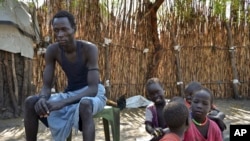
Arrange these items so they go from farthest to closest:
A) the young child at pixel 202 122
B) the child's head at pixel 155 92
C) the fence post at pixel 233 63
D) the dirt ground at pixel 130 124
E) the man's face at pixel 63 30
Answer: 1. the fence post at pixel 233 63
2. the dirt ground at pixel 130 124
3. the child's head at pixel 155 92
4. the man's face at pixel 63 30
5. the young child at pixel 202 122

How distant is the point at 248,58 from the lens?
826cm

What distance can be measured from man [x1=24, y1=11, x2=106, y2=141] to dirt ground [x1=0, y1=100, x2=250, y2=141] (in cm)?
82

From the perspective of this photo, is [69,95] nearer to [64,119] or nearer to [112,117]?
[64,119]

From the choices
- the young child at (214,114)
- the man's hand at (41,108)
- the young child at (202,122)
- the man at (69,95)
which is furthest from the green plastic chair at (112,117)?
the young child at (202,122)

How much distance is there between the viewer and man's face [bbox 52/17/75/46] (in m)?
3.08

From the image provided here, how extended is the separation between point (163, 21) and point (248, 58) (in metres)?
2.01

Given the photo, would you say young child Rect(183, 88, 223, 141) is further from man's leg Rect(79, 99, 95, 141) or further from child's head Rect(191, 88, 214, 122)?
man's leg Rect(79, 99, 95, 141)

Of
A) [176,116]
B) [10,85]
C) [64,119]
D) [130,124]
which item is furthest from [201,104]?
[10,85]

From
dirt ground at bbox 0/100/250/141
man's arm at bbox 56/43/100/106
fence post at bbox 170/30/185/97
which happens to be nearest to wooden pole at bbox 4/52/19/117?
dirt ground at bbox 0/100/250/141

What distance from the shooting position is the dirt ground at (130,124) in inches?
183

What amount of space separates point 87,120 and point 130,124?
286cm

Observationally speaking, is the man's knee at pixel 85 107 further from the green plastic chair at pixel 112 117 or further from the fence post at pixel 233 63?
the fence post at pixel 233 63

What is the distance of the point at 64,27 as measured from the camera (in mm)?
3080

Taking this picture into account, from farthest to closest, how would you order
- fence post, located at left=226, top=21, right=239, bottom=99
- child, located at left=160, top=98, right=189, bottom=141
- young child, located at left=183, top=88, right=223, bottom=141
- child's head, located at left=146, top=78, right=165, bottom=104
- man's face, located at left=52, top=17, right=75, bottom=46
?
fence post, located at left=226, top=21, right=239, bottom=99
child's head, located at left=146, top=78, right=165, bottom=104
man's face, located at left=52, top=17, right=75, bottom=46
young child, located at left=183, top=88, right=223, bottom=141
child, located at left=160, top=98, right=189, bottom=141
